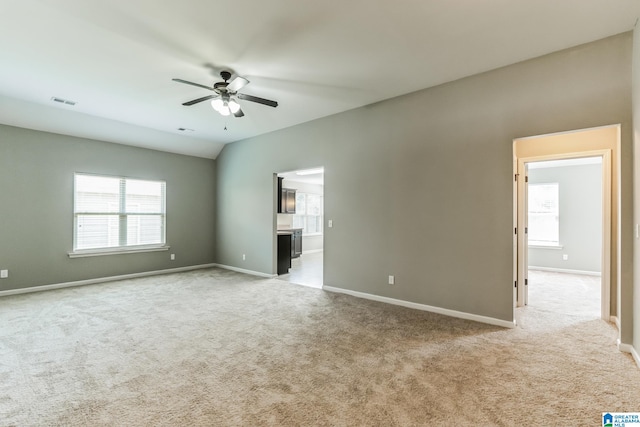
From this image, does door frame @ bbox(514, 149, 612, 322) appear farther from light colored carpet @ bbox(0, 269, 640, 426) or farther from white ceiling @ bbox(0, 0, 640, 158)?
white ceiling @ bbox(0, 0, 640, 158)

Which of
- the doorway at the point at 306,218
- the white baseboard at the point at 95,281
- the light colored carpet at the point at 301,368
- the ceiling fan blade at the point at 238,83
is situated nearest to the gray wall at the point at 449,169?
the light colored carpet at the point at 301,368

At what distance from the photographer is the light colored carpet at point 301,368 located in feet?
6.15

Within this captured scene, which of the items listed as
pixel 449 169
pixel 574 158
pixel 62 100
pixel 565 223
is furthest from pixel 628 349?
pixel 62 100

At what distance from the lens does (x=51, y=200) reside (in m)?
5.03

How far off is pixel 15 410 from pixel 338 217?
3901mm

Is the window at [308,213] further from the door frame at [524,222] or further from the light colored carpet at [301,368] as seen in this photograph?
the door frame at [524,222]

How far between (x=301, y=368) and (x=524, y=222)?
12.3ft

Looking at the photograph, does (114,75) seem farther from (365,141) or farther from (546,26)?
(546,26)

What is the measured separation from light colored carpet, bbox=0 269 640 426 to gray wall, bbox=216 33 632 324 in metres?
0.58

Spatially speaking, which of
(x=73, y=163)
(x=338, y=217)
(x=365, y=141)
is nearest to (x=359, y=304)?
(x=338, y=217)

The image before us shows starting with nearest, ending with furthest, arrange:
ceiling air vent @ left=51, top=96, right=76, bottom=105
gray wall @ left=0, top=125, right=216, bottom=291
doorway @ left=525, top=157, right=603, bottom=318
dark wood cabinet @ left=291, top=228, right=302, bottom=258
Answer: ceiling air vent @ left=51, top=96, right=76, bottom=105 → gray wall @ left=0, top=125, right=216, bottom=291 → doorway @ left=525, top=157, right=603, bottom=318 → dark wood cabinet @ left=291, top=228, right=302, bottom=258

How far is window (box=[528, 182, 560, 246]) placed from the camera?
6.80 meters

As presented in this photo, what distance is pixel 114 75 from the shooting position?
3479 mm

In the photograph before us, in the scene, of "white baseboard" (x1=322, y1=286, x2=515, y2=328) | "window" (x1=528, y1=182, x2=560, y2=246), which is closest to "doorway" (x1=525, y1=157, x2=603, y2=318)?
"window" (x1=528, y1=182, x2=560, y2=246)
